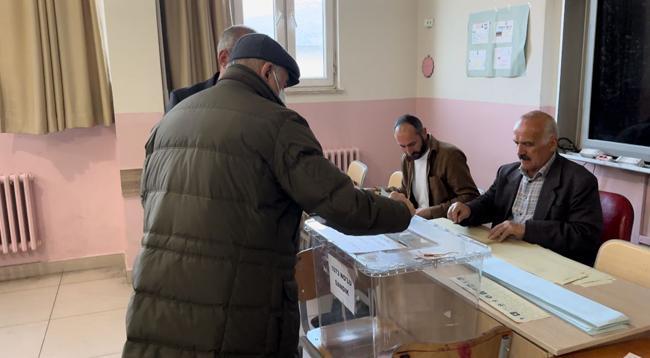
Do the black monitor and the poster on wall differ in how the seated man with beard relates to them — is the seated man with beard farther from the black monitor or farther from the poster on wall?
the poster on wall

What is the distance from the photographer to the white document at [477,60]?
3.81 meters

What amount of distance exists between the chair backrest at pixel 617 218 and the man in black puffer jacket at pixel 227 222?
157 cm

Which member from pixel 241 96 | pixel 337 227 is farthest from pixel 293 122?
pixel 337 227

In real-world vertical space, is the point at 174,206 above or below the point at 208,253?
above

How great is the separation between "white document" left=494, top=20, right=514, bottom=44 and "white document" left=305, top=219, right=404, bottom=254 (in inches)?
92.1

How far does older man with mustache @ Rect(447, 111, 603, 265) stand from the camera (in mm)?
2127

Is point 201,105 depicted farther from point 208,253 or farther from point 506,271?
point 506,271

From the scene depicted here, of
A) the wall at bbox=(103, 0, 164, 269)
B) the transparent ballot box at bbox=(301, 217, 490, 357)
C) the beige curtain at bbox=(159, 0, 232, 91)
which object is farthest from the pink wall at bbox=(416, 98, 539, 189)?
the wall at bbox=(103, 0, 164, 269)

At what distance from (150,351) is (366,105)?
11.8ft

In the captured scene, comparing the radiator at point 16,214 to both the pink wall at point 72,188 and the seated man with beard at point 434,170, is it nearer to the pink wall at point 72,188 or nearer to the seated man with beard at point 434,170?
the pink wall at point 72,188

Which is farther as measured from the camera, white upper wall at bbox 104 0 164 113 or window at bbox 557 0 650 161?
white upper wall at bbox 104 0 164 113

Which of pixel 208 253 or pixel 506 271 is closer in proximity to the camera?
pixel 208 253

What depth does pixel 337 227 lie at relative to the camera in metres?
1.35

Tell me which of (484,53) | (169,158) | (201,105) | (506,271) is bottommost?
(506,271)
